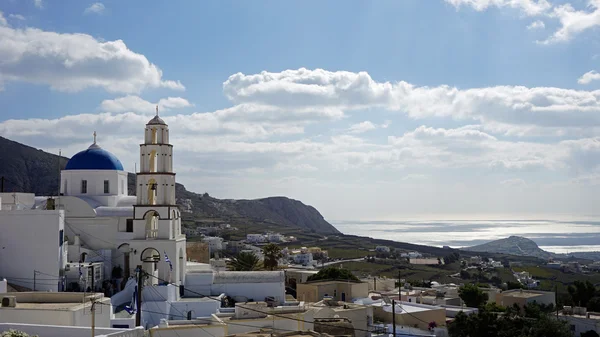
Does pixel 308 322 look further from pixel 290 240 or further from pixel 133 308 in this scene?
pixel 290 240

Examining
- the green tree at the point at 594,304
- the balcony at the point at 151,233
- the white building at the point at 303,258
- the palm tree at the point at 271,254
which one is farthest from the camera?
the white building at the point at 303,258

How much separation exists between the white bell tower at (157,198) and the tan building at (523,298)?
21.2 m

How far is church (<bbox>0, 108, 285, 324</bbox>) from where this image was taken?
95.4ft

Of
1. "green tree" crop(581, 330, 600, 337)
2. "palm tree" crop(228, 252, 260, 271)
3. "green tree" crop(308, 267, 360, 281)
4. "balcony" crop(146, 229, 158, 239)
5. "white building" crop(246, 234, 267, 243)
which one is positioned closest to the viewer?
"balcony" crop(146, 229, 158, 239)

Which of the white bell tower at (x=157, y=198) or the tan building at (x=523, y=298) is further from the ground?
the white bell tower at (x=157, y=198)

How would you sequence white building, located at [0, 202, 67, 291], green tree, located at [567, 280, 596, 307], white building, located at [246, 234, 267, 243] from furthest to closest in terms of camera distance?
white building, located at [246, 234, 267, 243]
green tree, located at [567, 280, 596, 307]
white building, located at [0, 202, 67, 291]

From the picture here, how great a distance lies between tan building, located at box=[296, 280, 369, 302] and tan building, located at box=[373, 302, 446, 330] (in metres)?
4.48

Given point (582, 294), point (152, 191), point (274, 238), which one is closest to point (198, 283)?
point (152, 191)

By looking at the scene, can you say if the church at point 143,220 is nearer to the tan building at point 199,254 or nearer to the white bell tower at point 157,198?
the white bell tower at point 157,198

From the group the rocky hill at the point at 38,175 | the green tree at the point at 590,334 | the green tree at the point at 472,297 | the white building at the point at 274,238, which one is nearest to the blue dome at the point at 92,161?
the green tree at the point at 472,297

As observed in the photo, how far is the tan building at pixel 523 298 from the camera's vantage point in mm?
40594

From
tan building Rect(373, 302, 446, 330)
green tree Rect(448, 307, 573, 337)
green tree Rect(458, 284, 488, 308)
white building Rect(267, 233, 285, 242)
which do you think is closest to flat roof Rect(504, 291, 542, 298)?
green tree Rect(458, 284, 488, 308)

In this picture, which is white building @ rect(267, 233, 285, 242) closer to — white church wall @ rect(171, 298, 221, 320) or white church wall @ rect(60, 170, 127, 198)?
white church wall @ rect(60, 170, 127, 198)

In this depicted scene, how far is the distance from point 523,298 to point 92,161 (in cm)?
2792
